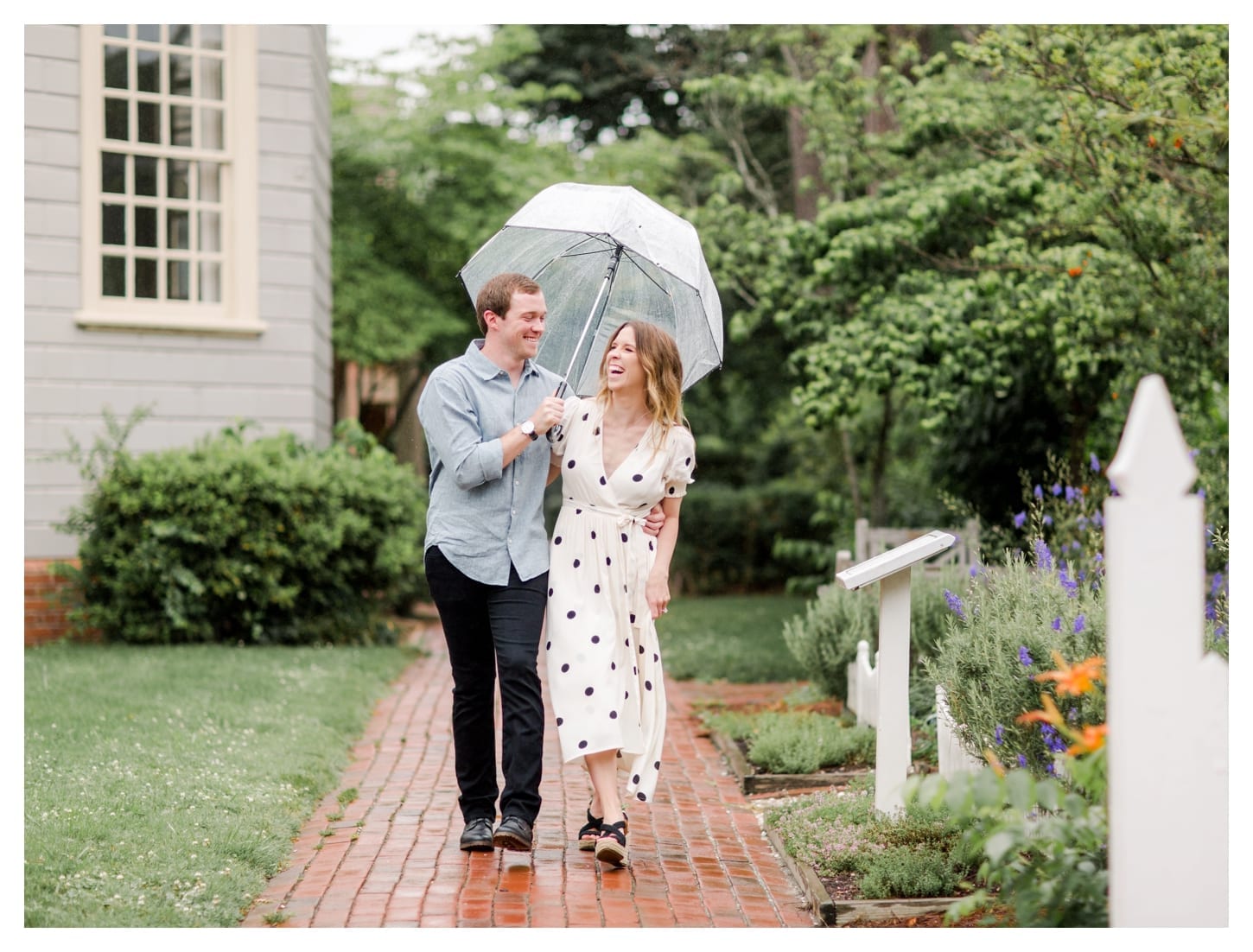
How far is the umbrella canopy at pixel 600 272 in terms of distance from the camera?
175 inches

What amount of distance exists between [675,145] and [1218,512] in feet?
25.0

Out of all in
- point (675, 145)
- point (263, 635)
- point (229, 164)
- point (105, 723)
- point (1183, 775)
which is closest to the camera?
point (1183, 775)

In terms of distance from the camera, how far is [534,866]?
4242 mm

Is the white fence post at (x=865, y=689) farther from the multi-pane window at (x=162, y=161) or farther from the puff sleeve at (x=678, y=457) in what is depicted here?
the multi-pane window at (x=162, y=161)

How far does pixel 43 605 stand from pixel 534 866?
6.62 m

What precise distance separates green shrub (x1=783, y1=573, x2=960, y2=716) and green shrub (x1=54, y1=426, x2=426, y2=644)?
3796mm

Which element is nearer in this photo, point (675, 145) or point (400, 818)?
point (400, 818)

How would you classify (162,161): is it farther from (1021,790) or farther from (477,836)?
(1021,790)

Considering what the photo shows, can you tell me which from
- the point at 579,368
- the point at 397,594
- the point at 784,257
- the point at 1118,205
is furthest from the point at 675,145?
the point at 579,368

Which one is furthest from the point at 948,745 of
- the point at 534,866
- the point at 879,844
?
the point at 534,866

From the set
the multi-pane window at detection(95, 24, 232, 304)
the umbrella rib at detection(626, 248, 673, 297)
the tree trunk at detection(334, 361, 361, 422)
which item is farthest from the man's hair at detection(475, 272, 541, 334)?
the tree trunk at detection(334, 361, 361, 422)

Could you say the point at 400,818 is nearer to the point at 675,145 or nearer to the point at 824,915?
the point at 824,915

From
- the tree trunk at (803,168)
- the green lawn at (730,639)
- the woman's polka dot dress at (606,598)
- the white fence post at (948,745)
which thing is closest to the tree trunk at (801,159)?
the tree trunk at (803,168)

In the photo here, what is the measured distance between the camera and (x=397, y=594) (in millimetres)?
10312
